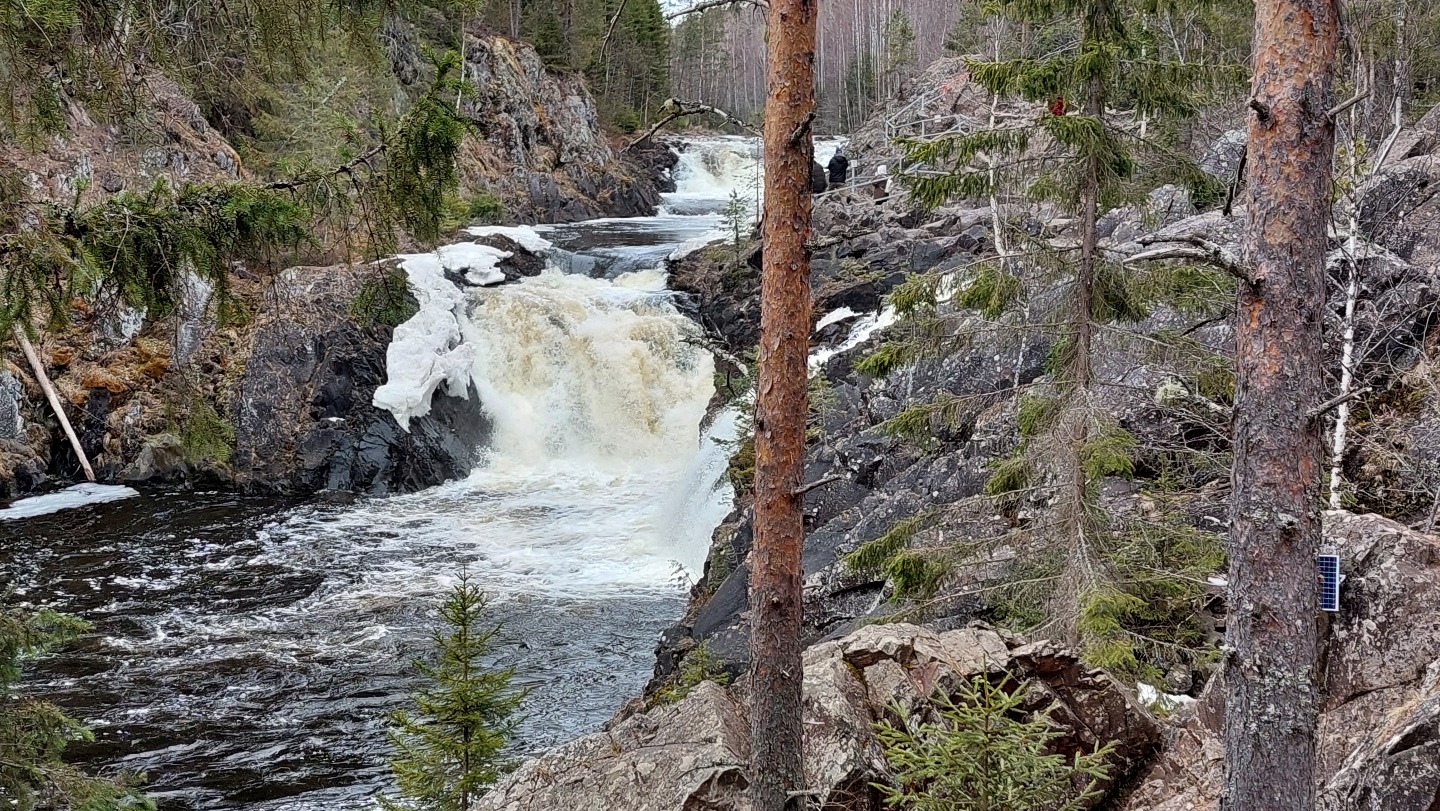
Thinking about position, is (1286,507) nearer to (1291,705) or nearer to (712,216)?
(1291,705)

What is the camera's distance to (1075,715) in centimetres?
447

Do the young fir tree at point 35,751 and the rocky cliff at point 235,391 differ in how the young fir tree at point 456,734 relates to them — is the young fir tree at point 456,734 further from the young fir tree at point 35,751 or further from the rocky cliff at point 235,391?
the rocky cliff at point 235,391

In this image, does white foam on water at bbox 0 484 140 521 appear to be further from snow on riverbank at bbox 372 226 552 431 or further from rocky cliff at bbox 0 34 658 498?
snow on riverbank at bbox 372 226 552 431

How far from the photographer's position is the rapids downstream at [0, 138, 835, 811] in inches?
363

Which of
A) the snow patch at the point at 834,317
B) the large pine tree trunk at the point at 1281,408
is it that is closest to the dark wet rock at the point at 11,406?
the snow patch at the point at 834,317

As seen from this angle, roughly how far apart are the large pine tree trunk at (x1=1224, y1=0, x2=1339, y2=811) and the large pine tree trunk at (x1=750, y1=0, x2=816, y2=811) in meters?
1.69

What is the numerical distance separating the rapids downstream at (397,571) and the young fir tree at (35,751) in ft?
9.97

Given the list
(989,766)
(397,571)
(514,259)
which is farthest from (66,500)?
(989,766)

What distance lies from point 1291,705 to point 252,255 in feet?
17.5

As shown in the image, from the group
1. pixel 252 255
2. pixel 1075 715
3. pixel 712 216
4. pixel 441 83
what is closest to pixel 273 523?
pixel 252 255

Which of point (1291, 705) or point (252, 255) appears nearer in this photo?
point (1291, 705)

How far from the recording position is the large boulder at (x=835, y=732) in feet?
14.0

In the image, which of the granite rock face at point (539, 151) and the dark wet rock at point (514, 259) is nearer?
Answer: the dark wet rock at point (514, 259)

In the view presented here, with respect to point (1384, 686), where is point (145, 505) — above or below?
below
